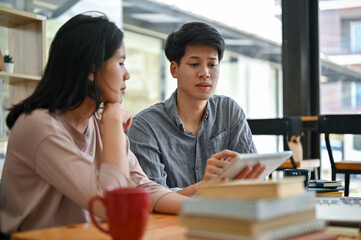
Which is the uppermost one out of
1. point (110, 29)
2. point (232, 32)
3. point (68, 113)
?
point (232, 32)

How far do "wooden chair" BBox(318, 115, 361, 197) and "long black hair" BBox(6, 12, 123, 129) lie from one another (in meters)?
2.59

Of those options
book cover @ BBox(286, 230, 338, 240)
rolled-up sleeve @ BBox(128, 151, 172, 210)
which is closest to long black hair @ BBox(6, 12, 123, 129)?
rolled-up sleeve @ BBox(128, 151, 172, 210)

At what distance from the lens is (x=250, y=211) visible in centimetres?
66

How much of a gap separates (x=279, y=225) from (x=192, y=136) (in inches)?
44.6

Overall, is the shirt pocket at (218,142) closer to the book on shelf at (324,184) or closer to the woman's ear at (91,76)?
the book on shelf at (324,184)

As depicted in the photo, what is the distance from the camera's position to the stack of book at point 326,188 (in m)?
1.43

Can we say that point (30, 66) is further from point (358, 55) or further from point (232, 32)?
point (358, 55)

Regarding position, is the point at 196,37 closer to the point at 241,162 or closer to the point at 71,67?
the point at 71,67

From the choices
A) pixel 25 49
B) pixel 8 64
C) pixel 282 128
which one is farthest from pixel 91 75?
pixel 282 128

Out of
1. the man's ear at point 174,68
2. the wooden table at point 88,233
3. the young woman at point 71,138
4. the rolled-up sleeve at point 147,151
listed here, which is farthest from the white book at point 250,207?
the man's ear at point 174,68

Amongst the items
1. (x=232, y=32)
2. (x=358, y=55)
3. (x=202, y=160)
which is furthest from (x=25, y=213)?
(x=232, y=32)

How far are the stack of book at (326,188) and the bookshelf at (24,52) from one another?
8.01ft

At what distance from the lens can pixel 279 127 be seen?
371 cm

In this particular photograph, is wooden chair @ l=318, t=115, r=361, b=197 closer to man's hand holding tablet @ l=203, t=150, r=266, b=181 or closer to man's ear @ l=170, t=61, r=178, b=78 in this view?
man's ear @ l=170, t=61, r=178, b=78
